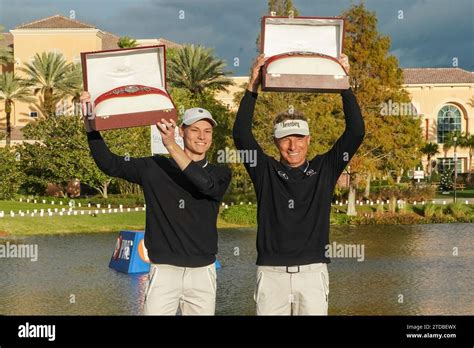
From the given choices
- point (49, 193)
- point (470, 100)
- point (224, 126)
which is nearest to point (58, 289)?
point (224, 126)

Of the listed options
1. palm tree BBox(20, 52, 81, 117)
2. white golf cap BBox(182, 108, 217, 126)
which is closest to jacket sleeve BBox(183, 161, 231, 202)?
white golf cap BBox(182, 108, 217, 126)

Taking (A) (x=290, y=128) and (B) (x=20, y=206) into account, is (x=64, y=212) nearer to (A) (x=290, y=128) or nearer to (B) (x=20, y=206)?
(B) (x=20, y=206)

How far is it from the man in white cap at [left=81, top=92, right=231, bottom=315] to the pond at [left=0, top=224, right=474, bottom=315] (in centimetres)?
753

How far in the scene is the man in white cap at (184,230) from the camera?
6.47 m

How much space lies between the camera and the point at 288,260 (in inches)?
247

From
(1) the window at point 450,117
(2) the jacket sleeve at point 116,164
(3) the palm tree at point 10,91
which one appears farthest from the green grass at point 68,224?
(1) the window at point 450,117

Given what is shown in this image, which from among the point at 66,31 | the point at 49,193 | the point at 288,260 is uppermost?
the point at 66,31

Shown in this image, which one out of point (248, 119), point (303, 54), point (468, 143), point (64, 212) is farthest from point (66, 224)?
point (468, 143)

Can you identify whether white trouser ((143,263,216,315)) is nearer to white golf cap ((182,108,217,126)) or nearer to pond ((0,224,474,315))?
white golf cap ((182,108,217,126))

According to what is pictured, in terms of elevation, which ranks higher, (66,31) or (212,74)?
(66,31)

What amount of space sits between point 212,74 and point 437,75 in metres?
37.8

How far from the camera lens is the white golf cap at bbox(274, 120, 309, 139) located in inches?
253
